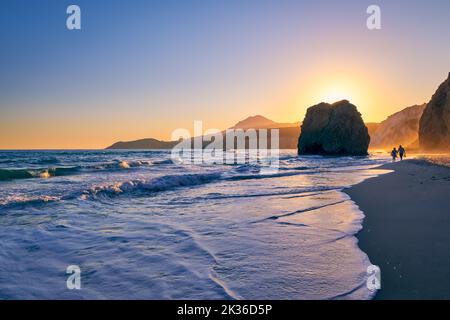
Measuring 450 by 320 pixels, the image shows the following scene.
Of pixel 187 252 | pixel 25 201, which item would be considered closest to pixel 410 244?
pixel 187 252

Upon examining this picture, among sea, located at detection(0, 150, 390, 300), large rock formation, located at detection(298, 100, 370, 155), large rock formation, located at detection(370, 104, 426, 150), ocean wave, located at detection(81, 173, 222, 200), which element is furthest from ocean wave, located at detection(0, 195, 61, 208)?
large rock formation, located at detection(370, 104, 426, 150)

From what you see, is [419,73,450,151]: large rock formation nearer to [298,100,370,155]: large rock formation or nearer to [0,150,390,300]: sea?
[298,100,370,155]: large rock formation

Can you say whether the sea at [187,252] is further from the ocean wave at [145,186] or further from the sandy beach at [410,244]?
the ocean wave at [145,186]

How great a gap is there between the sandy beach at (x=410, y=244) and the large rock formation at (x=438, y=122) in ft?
185

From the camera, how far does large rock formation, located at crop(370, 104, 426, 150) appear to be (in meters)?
115

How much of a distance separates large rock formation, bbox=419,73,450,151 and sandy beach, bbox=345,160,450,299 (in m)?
56.4

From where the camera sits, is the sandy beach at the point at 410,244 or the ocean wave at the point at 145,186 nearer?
the sandy beach at the point at 410,244

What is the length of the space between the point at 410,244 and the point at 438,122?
65.7 m

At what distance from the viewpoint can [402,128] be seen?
388 feet

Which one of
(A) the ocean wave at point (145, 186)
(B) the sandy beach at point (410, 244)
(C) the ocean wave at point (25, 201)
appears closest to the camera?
(B) the sandy beach at point (410, 244)


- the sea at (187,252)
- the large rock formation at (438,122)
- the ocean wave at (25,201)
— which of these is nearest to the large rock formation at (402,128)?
the large rock formation at (438,122)

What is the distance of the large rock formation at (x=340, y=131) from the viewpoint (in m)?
68.9
